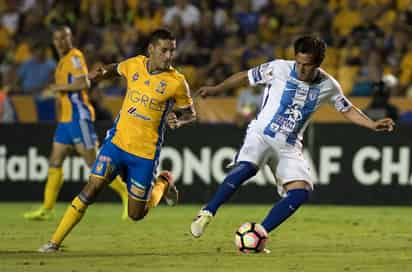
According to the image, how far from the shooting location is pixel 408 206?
16219 millimetres

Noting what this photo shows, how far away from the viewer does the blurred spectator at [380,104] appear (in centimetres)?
1662

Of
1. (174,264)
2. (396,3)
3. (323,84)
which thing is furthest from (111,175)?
(396,3)

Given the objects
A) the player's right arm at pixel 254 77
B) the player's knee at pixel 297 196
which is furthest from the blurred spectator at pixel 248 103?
the player's knee at pixel 297 196

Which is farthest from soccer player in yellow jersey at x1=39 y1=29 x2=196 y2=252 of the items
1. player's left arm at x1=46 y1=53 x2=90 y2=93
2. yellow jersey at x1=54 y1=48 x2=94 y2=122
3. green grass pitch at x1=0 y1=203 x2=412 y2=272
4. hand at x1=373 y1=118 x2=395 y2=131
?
yellow jersey at x1=54 y1=48 x2=94 y2=122

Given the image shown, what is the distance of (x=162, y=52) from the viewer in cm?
990

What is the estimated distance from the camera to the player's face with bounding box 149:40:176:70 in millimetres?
9875

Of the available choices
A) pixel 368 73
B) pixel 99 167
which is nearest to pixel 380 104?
pixel 368 73

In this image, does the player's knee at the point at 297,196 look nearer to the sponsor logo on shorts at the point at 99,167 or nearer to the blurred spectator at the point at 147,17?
the sponsor logo on shorts at the point at 99,167

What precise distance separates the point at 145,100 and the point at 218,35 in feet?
32.6

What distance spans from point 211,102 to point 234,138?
1442 mm

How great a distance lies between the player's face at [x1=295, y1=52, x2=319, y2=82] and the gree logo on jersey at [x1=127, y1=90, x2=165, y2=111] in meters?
1.30

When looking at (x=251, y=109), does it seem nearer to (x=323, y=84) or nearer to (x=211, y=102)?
(x=211, y=102)

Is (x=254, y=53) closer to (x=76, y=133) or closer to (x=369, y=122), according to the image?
(x=76, y=133)

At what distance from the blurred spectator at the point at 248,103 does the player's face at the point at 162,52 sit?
688cm
